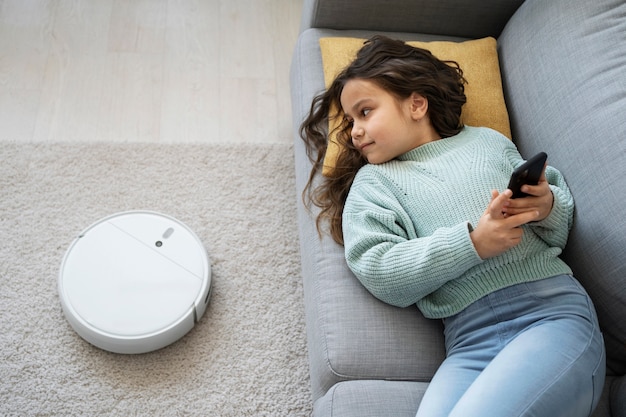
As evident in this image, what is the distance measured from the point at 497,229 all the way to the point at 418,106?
43 centimetres

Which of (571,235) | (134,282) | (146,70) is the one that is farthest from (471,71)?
(146,70)

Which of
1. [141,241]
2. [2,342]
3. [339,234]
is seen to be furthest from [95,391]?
[339,234]

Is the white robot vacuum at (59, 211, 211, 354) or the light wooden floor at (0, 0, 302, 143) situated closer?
the white robot vacuum at (59, 211, 211, 354)

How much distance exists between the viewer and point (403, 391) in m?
1.26

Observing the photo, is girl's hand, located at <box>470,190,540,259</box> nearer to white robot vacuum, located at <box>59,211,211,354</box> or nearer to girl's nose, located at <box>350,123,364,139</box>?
girl's nose, located at <box>350,123,364,139</box>

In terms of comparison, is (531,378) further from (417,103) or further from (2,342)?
(2,342)

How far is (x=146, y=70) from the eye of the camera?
227 centimetres

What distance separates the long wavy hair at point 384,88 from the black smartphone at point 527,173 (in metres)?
0.36

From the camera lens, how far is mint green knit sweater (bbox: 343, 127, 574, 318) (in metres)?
1.28

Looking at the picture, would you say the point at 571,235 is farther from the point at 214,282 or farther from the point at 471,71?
the point at 214,282

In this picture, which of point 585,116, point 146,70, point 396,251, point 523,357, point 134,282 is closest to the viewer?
point 523,357

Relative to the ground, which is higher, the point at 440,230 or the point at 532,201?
the point at 532,201

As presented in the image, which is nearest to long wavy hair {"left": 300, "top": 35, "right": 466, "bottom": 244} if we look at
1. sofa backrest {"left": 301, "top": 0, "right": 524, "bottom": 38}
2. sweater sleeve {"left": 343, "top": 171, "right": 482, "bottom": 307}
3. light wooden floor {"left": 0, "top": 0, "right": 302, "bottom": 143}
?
sweater sleeve {"left": 343, "top": 171, "right": 482, "bottom": 307}

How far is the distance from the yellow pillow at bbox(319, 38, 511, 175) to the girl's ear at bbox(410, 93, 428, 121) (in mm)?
181
